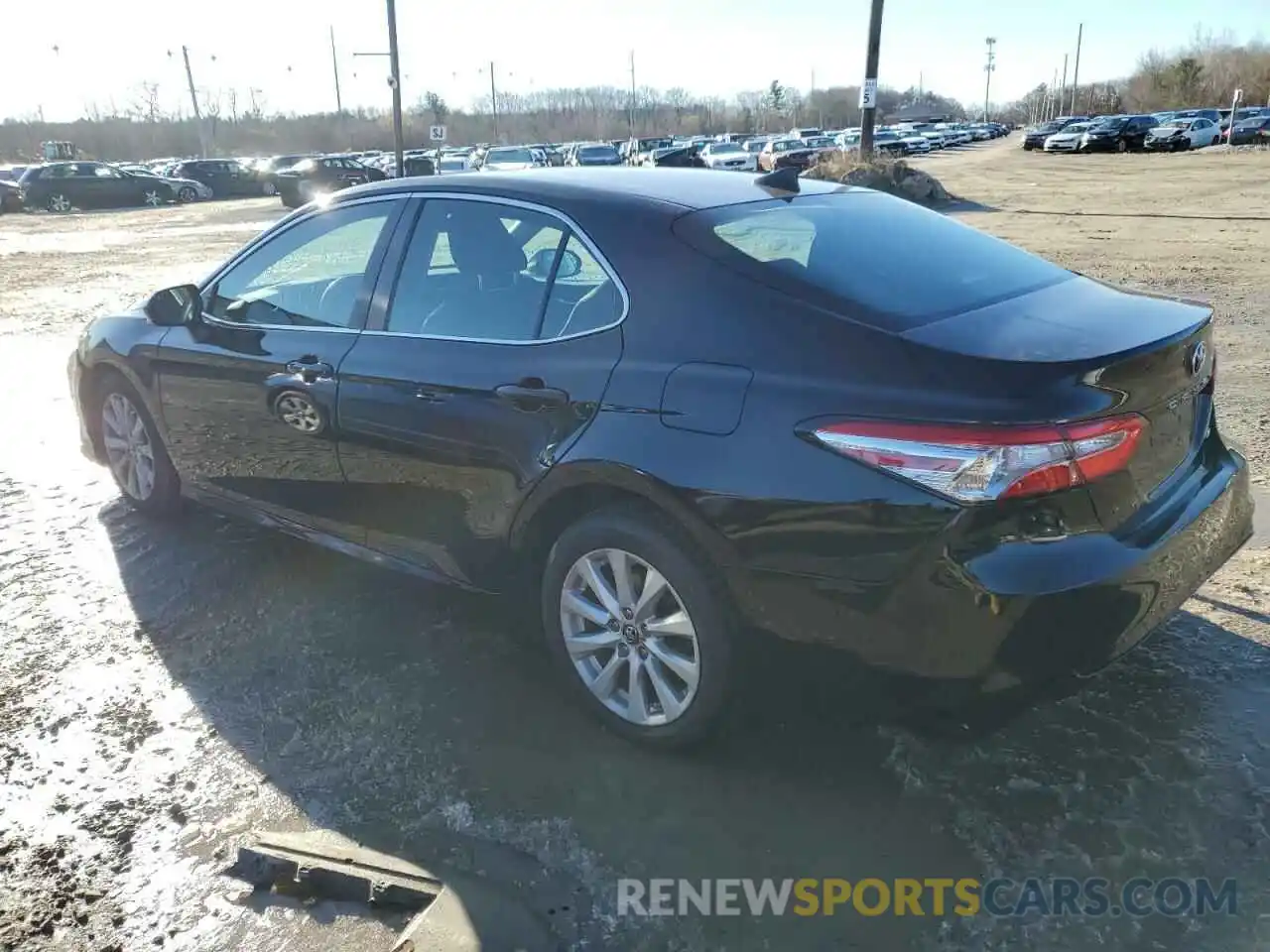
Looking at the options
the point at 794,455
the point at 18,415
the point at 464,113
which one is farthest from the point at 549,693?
the point at 464,113

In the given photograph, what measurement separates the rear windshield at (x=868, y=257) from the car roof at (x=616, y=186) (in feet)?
0.35

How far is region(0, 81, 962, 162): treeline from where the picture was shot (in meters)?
82.1

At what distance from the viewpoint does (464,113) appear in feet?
363

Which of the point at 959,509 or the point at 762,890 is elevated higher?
the point at 959,509

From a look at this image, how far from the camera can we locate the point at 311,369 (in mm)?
3877

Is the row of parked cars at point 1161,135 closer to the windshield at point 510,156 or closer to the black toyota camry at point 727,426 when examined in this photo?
the windshield at point 510,156

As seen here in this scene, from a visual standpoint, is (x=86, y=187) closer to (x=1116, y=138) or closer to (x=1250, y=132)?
(x=1116, y=138)

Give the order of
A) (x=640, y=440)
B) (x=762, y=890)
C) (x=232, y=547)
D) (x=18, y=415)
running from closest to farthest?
(x=762, y=890) → (x=640, y=440) → (x=232, y=547) → (x=18, y=415)

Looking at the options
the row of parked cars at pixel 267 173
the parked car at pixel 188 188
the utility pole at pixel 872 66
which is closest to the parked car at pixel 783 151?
the row of parked cars at pixel 267 173

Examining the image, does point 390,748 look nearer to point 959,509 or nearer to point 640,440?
point 640,440

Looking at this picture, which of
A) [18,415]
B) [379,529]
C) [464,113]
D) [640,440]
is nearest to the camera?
[640,440]

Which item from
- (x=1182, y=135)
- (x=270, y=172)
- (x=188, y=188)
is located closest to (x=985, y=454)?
(x=188, y=188)

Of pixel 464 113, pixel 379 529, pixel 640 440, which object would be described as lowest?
pixel 379 529

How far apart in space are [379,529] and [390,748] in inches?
35.6
